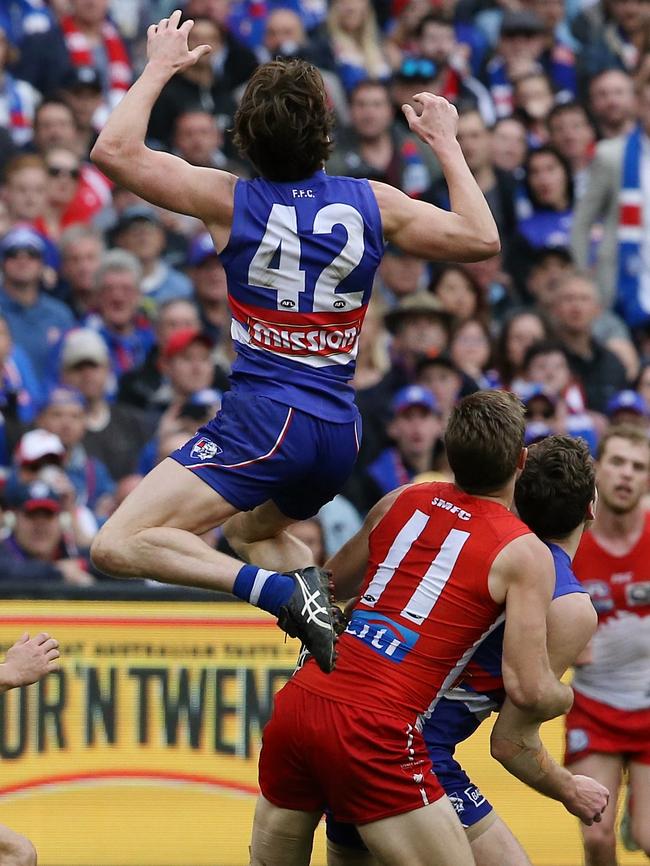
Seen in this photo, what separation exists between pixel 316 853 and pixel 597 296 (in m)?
5.00

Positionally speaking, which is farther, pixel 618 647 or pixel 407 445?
pixel 407 445

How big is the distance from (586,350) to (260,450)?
6.33 m

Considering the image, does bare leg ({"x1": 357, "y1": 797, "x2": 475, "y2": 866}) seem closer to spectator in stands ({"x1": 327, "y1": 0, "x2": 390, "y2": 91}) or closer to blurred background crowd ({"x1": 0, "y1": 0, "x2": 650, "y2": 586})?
blurred background crowd ({"x1": 0, "y1": 0, "x2": 650, "y2": 586})

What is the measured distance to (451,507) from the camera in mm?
5742

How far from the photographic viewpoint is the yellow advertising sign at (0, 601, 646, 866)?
904 cm

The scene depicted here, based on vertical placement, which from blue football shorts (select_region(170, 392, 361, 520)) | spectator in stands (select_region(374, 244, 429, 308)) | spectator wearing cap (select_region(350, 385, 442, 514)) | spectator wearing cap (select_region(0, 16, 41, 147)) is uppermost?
spectator wearing cap (select_region(0, 16, 41, 147))

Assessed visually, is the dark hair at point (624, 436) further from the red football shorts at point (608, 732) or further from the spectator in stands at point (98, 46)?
the spectator in stands at point (98, 46)

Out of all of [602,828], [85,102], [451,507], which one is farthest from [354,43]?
[451,507]

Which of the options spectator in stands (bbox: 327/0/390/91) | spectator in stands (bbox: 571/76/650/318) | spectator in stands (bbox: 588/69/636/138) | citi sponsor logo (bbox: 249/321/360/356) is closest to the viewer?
citi sponsor logo (bbox: 249/321/360/356)

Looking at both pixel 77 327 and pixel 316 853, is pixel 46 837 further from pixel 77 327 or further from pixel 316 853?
pixel 77 327

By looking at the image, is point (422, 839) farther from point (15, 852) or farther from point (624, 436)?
point (624, 436)

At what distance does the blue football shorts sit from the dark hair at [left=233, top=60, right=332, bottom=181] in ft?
2.62

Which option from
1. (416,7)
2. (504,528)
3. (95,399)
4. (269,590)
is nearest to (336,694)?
(269,590)

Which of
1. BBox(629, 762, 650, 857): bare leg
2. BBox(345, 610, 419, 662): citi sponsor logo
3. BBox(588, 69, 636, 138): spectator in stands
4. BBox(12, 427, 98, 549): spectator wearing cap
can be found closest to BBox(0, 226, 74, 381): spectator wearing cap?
BBox(12, 427, 98, 549): spectator wearing cap
